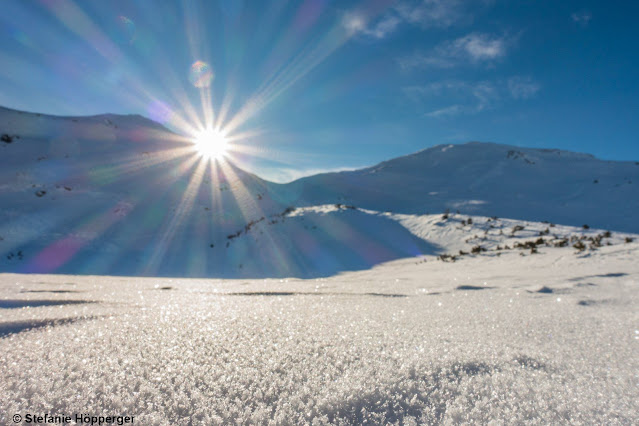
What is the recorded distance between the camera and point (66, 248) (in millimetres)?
6559

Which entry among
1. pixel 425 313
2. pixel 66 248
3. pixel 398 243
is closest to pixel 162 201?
pixel 66 248

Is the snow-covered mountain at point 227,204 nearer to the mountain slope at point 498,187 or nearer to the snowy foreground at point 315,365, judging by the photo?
the mountain slope at point 498,187

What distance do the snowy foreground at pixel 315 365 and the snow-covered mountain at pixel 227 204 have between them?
4.40 meters

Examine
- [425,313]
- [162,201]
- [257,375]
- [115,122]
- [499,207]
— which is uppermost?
[115,122]

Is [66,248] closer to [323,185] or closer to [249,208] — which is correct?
[249,208]

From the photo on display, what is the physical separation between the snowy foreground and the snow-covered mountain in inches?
173

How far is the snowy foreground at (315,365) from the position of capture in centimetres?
58

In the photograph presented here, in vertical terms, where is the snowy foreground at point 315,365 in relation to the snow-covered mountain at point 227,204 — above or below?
below

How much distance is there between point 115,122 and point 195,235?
43.6 feet

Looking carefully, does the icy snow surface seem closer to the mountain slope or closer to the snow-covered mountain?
the snow-covered mountain

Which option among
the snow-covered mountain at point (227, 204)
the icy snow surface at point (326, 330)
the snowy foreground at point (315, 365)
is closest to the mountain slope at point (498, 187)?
the snow-covered mountain at point (227, 204)

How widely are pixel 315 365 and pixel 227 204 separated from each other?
1093 centimetres

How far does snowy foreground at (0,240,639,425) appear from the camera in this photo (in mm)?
575

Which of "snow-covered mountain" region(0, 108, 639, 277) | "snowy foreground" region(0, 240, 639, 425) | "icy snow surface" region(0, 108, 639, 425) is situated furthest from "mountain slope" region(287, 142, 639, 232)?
"snowy foreground" region(0, 240, 639, 425)
